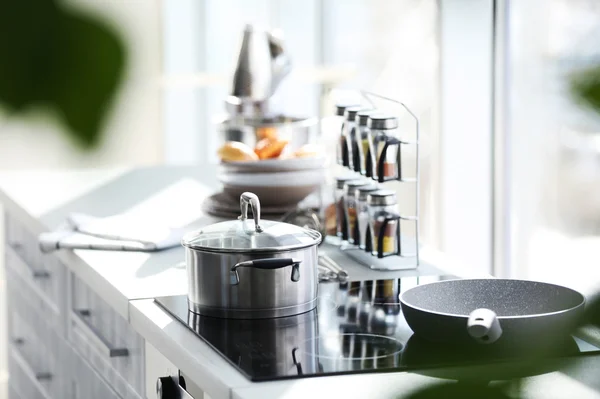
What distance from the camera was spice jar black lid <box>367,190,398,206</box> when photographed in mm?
1577

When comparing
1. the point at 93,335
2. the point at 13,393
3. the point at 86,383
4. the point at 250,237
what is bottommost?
the point at 13,393

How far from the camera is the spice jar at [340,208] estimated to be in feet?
5.62

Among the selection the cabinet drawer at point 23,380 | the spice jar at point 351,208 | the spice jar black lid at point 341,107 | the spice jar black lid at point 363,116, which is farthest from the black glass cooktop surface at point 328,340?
the cabinet drawer at point 23,380

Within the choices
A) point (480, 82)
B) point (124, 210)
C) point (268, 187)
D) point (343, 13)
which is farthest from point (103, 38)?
point (343, 13)

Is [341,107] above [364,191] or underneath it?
above

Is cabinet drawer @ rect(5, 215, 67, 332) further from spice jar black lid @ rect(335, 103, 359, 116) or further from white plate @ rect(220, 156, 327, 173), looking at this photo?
spice jar black lid @ rect(335, 103, 359, 116)

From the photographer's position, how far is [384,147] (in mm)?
1590

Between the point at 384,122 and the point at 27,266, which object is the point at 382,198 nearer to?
the point at 384,122

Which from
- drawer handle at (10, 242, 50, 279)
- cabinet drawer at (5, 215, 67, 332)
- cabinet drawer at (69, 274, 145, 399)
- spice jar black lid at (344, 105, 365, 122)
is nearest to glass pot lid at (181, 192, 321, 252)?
cabinet drawer at (69, 274, 145, 399)

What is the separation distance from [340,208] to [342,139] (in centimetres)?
13

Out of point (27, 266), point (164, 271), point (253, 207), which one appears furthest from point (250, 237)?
point (27, 266)

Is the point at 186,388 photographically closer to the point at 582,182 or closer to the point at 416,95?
the point at 582,182

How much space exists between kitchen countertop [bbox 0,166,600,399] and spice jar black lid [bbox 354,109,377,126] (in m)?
0.25

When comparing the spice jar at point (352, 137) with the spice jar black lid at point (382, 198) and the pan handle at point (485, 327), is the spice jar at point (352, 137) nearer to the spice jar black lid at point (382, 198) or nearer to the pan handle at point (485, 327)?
the spice jar black lid at point (382, 198)
